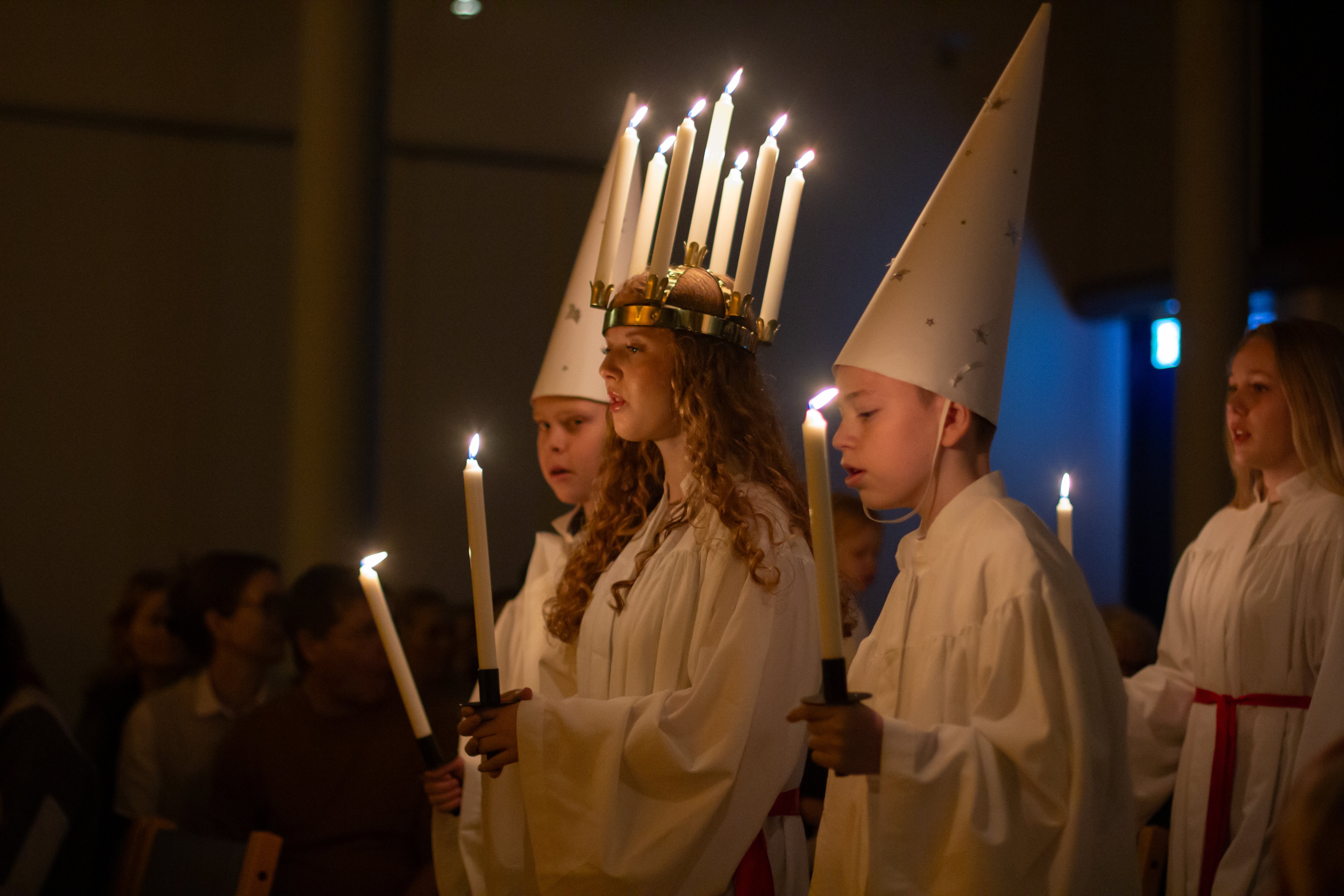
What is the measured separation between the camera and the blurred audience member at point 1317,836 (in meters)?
0.86

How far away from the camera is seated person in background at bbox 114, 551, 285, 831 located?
3.45m

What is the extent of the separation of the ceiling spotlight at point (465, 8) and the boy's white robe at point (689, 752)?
14.3ft

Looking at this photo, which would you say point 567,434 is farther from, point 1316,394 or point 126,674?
point 126,674

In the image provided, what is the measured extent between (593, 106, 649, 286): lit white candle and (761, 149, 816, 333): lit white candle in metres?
0.30

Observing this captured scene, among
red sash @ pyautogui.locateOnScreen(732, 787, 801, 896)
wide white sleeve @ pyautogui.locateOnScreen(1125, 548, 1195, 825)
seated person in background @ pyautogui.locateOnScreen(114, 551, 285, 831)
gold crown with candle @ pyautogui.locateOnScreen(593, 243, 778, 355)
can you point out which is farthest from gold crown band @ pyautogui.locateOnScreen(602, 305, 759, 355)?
seated person in background @ pyautogui.locateOnScreen(114, 551, 285, 831)

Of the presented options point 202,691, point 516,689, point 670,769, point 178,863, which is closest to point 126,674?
point 202,691

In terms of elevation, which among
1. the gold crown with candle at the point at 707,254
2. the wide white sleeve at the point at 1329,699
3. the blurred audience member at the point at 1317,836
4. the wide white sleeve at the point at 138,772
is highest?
the gold crown with candle at the point at 707,254

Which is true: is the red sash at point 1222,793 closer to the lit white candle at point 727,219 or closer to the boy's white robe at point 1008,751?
the boy's white robe at point 1008,751

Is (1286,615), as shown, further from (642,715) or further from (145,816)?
(145,816)

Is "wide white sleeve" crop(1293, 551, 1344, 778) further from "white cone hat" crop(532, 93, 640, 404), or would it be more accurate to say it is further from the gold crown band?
"white cone hat" crop(532, 93, 640, 404)

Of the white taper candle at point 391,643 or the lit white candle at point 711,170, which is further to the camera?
the lit white candle at point 711,170

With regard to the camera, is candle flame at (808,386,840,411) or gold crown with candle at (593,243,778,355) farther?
gold crown with candle at (593,243,778,355)

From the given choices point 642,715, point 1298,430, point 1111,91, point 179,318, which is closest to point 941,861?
point 642,715

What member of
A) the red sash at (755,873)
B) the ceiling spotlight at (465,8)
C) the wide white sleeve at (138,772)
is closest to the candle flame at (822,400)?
the red sash at (755,873)
